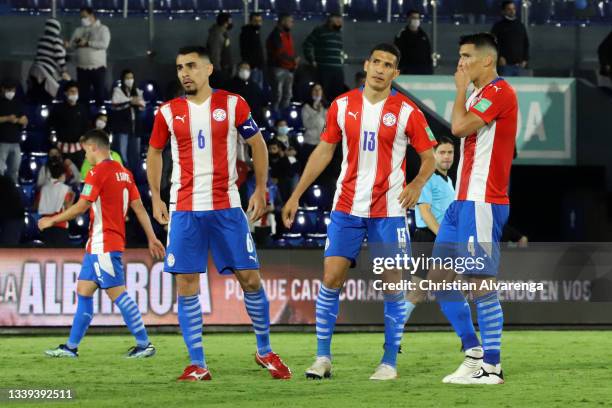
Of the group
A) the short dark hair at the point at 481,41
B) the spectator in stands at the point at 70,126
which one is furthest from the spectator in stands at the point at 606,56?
the short dark hair at the point at 481,41

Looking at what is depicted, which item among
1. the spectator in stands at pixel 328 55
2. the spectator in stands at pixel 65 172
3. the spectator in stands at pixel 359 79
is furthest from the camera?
the spectator in stands at pixel 328 55

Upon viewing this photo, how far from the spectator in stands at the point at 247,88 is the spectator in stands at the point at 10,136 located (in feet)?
10.5

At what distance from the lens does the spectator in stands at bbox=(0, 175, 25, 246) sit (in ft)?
57.4

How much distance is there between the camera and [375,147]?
30.3ft

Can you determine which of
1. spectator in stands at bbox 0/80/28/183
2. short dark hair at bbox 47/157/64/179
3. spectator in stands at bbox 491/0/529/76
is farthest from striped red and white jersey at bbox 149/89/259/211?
spectator in stands at bbox 491/0/529/76

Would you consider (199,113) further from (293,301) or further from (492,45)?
(293,301)

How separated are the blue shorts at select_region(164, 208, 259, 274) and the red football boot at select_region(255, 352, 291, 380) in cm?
71

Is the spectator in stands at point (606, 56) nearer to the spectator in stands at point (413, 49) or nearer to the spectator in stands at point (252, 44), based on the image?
the spectator in stands at point (413, 49)

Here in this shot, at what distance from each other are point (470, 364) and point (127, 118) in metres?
11.6

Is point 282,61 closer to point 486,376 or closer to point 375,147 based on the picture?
point 375,147

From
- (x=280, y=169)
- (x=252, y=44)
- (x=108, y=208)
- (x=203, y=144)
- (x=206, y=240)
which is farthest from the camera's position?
(x=252, y=44)

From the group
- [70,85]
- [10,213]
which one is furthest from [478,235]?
[70,85]

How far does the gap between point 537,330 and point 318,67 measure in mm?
7218

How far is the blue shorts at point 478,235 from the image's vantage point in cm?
890
